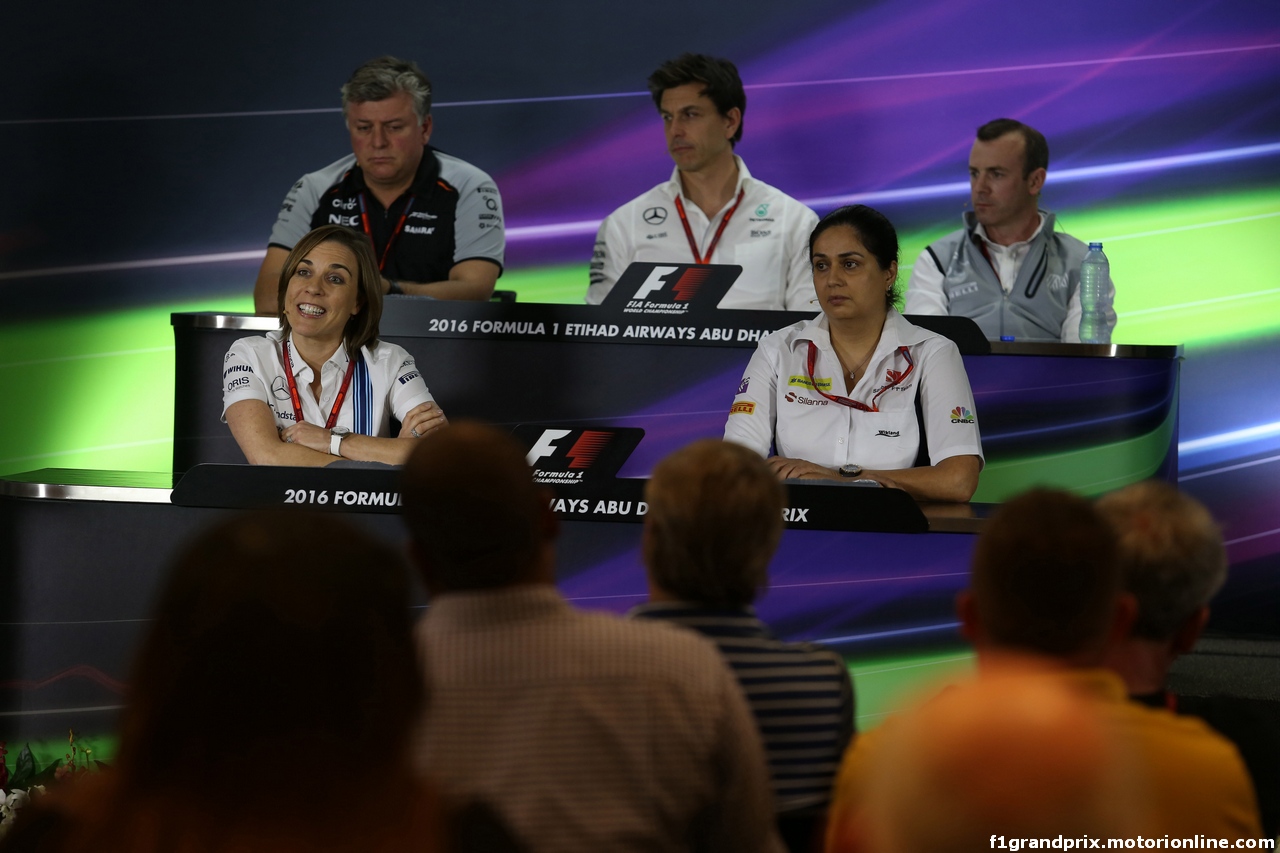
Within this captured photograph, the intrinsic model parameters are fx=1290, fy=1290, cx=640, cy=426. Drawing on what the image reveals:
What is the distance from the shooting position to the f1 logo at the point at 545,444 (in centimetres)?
276

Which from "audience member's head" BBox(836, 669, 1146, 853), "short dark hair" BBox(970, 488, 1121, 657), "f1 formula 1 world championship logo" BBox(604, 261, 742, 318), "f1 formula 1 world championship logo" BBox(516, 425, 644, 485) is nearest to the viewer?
"audience member's head" BBox(836, 669, 1146, 853)

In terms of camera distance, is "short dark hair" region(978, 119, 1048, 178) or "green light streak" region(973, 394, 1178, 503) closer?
"green light streak" region(973, 394, 1178, 503)

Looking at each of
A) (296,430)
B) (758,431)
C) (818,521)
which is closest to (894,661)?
(818,521)

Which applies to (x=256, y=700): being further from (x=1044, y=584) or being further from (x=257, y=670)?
(x=1044, y=584)

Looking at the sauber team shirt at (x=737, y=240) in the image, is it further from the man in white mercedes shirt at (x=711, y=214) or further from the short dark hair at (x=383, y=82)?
the short dark hair at (x=383, y=82)

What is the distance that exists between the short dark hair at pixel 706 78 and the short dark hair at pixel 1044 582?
350 cm

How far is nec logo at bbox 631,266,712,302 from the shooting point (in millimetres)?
3676

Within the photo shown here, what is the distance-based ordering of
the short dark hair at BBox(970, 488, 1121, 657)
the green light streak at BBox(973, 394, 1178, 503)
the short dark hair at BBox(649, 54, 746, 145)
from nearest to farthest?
the short dark hair at BBox(970, 488, 1121, 657) < the green light streak at BBox(973, 394, 1178, 503) < the short dark hair at BBox(649, 54, 746, 145)

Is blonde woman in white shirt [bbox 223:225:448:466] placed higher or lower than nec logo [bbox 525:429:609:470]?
higher

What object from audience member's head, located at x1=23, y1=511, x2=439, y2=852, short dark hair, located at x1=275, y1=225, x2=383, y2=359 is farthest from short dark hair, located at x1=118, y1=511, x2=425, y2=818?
short dark hair, located at x1=275, y1=225, x2=383, y2=359

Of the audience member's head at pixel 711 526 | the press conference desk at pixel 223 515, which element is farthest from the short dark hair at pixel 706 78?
the audience member's head at pixel 711 526

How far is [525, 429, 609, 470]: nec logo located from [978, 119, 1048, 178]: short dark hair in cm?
260

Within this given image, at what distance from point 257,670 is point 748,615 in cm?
84

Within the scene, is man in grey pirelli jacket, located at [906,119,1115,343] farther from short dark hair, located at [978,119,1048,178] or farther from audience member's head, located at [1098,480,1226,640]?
audience member's head, located at [1098,480,1226,640]
